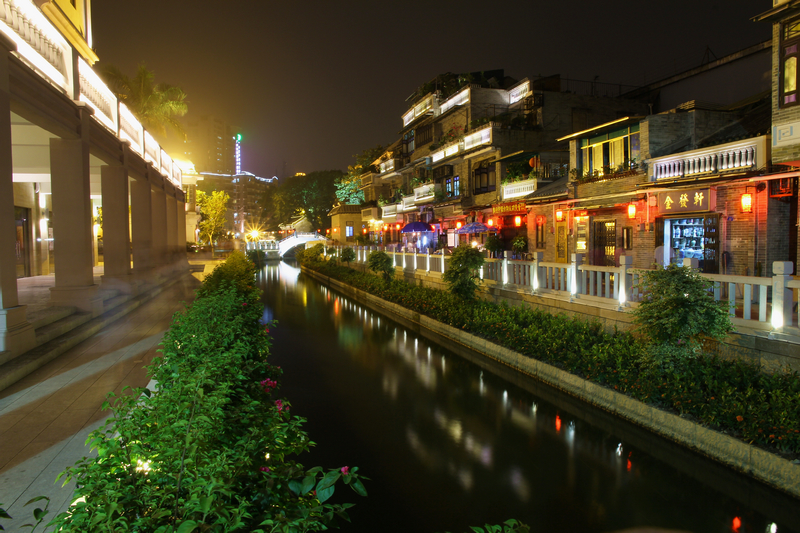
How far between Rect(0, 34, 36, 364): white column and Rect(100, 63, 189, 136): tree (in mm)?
27307

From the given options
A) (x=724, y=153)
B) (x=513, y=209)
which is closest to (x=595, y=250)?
(x=513, y=209)

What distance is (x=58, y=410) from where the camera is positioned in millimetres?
5391

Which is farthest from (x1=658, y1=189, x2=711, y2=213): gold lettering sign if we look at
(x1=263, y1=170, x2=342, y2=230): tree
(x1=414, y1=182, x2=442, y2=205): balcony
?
(x1=263, y1=170, x2=342, y2=230): tree

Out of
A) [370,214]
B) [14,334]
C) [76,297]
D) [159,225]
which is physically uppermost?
[370,214]

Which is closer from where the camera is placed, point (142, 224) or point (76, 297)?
point (76, 297)

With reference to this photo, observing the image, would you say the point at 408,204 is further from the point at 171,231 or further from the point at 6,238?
the point at 6,238

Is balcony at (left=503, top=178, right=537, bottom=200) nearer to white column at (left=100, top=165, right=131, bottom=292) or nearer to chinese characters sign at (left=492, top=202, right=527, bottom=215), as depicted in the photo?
chinese characters sign at (left=492, top=202, right=527, bottom=215)

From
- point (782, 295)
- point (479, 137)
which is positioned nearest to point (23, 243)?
point (479, 137)

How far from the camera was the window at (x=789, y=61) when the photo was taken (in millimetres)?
10477

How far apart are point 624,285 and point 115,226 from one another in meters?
12.7

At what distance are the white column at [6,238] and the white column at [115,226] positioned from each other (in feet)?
21.4

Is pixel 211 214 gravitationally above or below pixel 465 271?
above

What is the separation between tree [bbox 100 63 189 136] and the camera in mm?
30531

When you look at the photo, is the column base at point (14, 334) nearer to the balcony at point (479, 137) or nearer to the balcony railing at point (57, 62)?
the balcony railing at point (57, 62)
